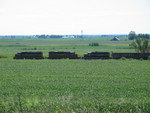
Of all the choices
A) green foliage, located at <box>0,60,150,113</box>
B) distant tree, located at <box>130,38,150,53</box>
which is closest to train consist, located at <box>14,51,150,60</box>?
distant tree, located at <box>130,38,150,53</box>

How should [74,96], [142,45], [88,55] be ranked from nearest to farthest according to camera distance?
[74,96] → [88,55] → [142,45]

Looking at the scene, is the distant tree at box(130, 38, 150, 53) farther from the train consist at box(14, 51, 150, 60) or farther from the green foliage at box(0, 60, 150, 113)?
the green foliage at box(0, 60, 150, 113)

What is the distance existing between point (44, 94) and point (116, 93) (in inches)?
156

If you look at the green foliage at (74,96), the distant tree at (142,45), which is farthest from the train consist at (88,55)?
the green foliage at (74,96)

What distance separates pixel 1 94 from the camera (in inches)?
720

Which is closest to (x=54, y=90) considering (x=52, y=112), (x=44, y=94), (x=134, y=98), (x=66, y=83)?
(x=44, y=94)

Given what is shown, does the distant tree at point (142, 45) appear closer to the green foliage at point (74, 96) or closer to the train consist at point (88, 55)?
the train consist at point (88, 55)

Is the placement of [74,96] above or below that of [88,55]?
above

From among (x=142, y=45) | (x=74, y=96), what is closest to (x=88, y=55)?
(x=142, y=45)

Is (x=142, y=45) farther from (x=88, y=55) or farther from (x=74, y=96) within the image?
(x=74, y=96)

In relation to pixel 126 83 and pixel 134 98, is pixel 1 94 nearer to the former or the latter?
pixel 134 98

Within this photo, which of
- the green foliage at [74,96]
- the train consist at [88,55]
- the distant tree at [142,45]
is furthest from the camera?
the distant tree at [142,45]

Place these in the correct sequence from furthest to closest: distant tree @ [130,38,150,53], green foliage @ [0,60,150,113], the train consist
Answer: distant tree @ [130,38,150,53], the train consist, green foliage @ [0,60,150,113]

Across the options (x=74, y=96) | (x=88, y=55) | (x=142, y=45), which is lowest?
(x=88, y=55)
